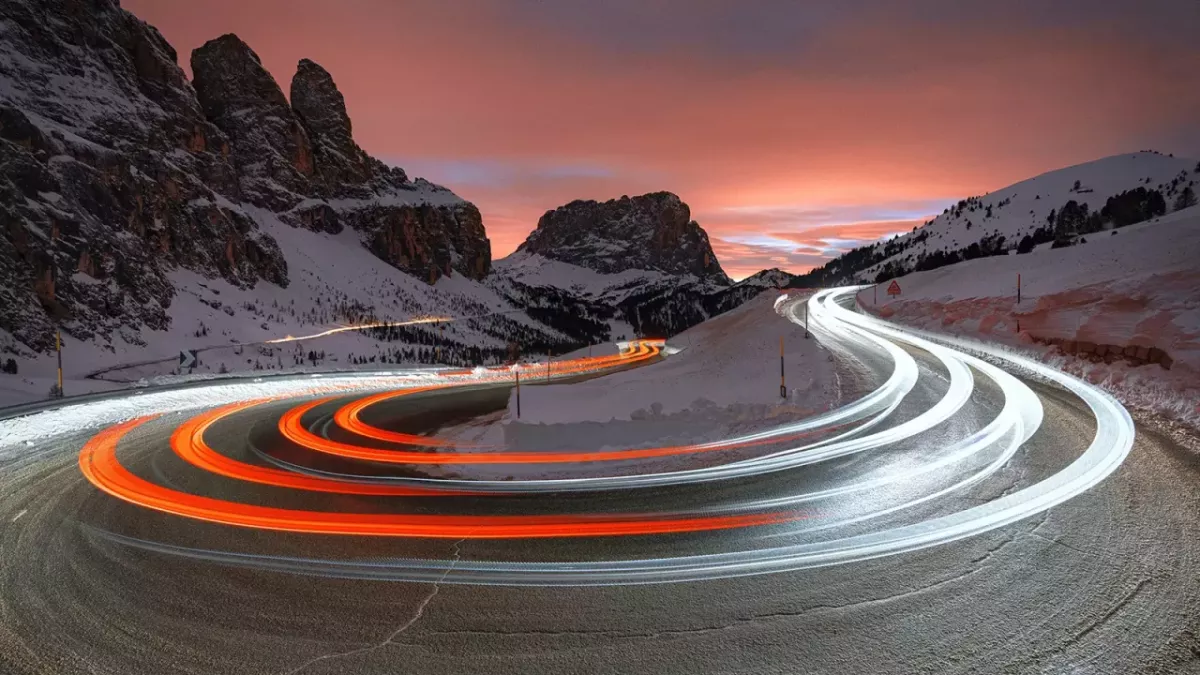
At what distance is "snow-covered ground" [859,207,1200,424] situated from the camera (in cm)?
1215

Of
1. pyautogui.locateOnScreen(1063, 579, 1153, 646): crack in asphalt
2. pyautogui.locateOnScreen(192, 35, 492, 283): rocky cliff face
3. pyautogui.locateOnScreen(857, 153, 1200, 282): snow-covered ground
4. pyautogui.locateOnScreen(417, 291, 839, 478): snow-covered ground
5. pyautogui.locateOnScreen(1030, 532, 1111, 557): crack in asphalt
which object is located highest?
→ pyautogui.locateOnScreen(192, 35, 492, 283): rocky cliff face

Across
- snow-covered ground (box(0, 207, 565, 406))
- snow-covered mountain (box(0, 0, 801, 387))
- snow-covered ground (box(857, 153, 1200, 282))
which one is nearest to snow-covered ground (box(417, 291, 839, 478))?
snow-covered ground (box(0, 207, 565, 406))

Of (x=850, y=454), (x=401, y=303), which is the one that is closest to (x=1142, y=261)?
(x=850, y=454)

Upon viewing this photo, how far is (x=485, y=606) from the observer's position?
4.82 m

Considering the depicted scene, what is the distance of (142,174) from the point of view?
62.3 meters

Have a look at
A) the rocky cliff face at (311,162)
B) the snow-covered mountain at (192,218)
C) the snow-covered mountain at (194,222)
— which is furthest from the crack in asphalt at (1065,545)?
the rocky cliff face at (311,162)

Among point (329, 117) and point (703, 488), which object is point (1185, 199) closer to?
point (703, 488)

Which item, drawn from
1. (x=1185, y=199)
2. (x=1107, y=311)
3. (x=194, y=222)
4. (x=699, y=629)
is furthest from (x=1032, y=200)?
(x=699, y=629)

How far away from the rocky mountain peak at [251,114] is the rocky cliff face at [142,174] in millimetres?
314

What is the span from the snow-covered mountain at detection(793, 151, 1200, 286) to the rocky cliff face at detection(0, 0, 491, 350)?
96753mm

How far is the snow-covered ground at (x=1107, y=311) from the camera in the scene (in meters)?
12.1

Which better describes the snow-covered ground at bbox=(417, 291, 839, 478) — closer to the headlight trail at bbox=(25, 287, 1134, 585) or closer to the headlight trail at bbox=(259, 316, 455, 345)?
the headlight trail at bbox=(25, 287, 1134, 585)

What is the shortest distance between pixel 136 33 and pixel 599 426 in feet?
404

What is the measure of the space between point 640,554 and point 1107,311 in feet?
63.8
